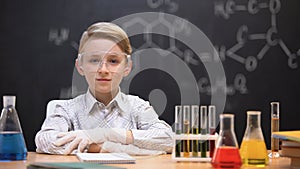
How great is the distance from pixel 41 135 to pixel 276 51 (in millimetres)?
1819

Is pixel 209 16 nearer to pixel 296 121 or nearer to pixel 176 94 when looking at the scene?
pixel 176 94

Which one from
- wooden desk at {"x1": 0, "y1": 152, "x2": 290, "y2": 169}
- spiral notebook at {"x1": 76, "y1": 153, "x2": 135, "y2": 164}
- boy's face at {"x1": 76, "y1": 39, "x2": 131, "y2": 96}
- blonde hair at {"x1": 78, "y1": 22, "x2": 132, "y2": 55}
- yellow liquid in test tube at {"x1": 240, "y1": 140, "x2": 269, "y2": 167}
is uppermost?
blonde hair at {"x1": 78, "y1": 22, "x2": 132, "y2": 55}

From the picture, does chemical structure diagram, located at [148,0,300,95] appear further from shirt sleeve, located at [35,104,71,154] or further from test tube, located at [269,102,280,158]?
test tube, located at [269,102,280,158]

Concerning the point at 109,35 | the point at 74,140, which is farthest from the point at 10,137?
the point at 109,35

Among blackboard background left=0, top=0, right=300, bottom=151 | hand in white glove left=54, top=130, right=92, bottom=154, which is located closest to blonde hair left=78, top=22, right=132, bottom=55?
hand in white glove left=54, top=130, right=92, bottom=154

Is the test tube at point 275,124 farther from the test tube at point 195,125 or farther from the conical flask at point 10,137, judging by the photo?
the conical flask at point 10,137

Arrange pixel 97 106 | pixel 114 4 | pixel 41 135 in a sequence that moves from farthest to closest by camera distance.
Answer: pixel 114 4, pixel 97 106, pixel 41 135

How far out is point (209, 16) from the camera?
3.40m

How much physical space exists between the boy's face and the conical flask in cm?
51

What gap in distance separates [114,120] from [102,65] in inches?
11.5

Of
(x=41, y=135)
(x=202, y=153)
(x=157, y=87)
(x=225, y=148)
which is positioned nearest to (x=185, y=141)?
(x=202, y=153)

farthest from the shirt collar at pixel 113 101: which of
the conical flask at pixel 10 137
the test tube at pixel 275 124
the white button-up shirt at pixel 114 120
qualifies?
the test tube at pixel 275 124

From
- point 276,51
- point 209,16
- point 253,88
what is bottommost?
point 253,88

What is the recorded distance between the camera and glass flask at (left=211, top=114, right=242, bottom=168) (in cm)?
153
